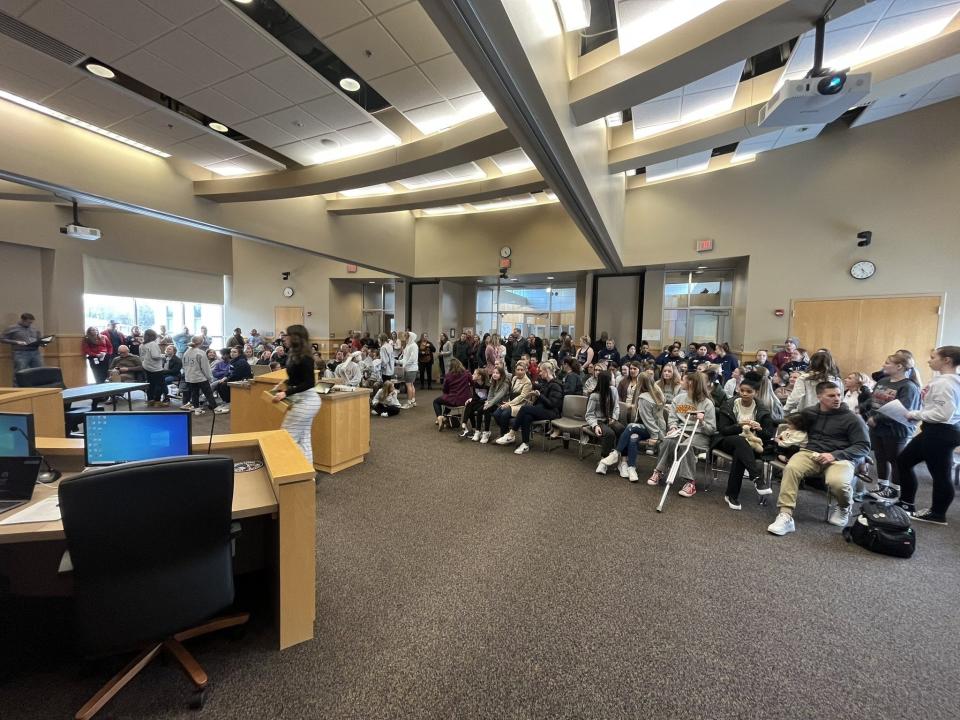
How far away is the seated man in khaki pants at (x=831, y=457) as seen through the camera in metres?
3.12

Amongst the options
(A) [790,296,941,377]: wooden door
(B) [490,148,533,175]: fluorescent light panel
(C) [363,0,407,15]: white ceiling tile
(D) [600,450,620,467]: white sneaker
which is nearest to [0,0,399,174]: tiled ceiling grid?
(C) [363,0,407,15]: white ceiling tile

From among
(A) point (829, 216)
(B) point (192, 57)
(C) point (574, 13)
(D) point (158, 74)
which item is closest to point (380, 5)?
(C) point (574, 13)

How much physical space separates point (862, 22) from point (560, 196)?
314 centimetres

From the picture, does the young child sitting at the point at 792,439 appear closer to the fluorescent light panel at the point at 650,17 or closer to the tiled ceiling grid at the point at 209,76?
the fluorescent light panel at the point at 650,17

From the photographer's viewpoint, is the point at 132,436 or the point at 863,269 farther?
the point at 863,269

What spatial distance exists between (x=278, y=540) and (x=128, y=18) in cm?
398

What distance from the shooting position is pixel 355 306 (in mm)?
12570

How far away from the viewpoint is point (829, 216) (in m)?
7.10

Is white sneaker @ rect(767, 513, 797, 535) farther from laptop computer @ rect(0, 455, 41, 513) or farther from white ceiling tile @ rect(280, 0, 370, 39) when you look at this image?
white ceiling tile @ rect(280, 0, 370, 39)

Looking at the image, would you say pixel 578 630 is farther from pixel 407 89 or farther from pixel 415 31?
pixel 407 89

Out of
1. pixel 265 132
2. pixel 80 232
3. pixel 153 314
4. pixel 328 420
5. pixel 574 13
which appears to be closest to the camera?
pixel 574 13

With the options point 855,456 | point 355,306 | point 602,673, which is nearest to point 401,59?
point 602,673

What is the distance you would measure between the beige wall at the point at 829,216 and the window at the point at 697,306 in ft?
3.27

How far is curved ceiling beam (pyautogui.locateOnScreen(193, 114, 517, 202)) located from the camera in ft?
13.7
